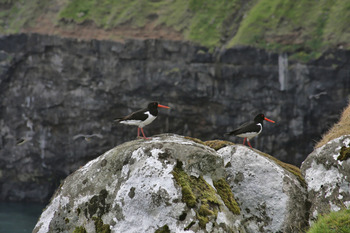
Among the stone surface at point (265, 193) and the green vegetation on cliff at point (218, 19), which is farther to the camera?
the green vegetation on cliff at point (218, 19)

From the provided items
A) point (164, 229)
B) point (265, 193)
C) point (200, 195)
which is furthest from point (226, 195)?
point (164, 229)

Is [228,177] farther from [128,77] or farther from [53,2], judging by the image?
[53,2]

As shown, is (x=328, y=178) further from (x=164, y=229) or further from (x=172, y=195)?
(x=164, y=229)

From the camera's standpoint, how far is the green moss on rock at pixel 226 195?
1346 centimetres

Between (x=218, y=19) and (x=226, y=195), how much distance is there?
80.5m

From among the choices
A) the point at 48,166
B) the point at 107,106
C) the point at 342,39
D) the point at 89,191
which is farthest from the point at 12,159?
the point at 89,191

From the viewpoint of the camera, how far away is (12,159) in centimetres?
9362

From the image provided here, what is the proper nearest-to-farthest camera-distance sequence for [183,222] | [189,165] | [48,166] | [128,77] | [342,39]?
[183,222] → [189,165] → [342,39] → [128,77] → [48,166]

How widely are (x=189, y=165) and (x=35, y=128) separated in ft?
272

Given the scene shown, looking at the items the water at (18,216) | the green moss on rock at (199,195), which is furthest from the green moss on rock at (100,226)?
the water at (18,216)

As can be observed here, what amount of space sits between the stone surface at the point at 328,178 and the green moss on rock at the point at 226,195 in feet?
7.93

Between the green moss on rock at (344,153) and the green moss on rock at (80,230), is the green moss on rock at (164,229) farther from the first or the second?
the green moss on rock at (344,153)

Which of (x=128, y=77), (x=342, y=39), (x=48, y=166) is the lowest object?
(x=48, y=166)

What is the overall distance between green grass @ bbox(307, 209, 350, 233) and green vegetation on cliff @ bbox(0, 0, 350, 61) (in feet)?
238
